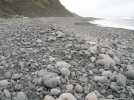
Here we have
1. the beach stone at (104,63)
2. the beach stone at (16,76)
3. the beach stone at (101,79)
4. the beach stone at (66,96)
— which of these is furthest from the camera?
the beach stone at (104,63)

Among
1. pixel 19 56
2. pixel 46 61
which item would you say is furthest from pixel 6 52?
pixel 46 61

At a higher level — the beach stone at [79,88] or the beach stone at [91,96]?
the beach stone at [79,88]

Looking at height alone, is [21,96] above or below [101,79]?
below

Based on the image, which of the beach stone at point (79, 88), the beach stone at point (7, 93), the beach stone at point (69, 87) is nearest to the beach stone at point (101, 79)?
the beach stone at point (79, 88)

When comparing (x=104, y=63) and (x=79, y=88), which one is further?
(x=104, y=63)

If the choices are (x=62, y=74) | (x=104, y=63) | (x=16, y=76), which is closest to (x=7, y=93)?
(x=16, y=76)

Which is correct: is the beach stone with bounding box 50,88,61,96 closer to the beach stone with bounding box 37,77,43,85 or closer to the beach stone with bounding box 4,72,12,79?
the beach stone with bounding box 37,77,43,85

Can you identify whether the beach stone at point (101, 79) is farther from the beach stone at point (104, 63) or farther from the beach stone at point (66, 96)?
the beach stone at point (66, 96)

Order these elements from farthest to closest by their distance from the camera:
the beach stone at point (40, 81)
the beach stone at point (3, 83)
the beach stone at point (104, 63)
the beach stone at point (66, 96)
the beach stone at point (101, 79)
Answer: the beach stone at point (104, 63) → the beach stone at point (101, 79) → the beach stone at point (40, 81) → the beach stone at point (3, 83) → the beach stone at point (66, 96)

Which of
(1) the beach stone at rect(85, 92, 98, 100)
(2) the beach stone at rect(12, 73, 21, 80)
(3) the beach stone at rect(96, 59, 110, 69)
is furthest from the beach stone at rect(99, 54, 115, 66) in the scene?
(2) the beach stone at rect(12, 73, 21, 80)

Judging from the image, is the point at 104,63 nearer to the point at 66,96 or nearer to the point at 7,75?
the point at 66,96

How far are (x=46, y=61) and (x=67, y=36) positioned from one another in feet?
7.19

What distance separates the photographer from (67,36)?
5.29 m

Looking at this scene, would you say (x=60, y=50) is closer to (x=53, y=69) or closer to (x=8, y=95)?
(x=53, y=69)
